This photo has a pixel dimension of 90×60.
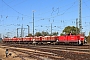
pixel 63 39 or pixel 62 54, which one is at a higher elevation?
pixel 63 39

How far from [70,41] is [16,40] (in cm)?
5640

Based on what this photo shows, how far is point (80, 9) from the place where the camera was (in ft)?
165

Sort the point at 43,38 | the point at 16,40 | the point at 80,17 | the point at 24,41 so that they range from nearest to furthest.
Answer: the point at 80,17
the point at 43,38
the point at 24,41
the point at 16,40

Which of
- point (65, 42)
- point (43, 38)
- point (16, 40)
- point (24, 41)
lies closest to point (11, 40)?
point (16, 40)

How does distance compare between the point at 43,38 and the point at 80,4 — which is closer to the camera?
the point at 80,4

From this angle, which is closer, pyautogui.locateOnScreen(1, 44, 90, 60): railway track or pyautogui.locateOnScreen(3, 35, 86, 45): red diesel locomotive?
pyautogui.locateOnScreen(1, 44, 90, 60): railway track

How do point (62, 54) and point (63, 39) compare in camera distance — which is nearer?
point (62, 54)

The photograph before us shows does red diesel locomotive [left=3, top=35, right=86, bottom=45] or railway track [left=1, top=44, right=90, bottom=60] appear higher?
red diesel locomotive [left=3, top=35, right=86, bottom=45]

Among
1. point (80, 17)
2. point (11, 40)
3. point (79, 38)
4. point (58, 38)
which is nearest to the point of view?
point (80, 17)

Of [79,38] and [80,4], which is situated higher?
[80,4]

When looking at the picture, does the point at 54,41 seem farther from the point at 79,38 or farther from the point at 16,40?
the point at 16,40

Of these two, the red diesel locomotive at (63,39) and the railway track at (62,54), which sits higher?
the red diesel locomotive at (63,39)

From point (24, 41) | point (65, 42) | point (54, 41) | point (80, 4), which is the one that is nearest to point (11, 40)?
point (24, 41)

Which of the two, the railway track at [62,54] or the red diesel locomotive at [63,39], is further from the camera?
the red diesel locomotive at [63,39]
